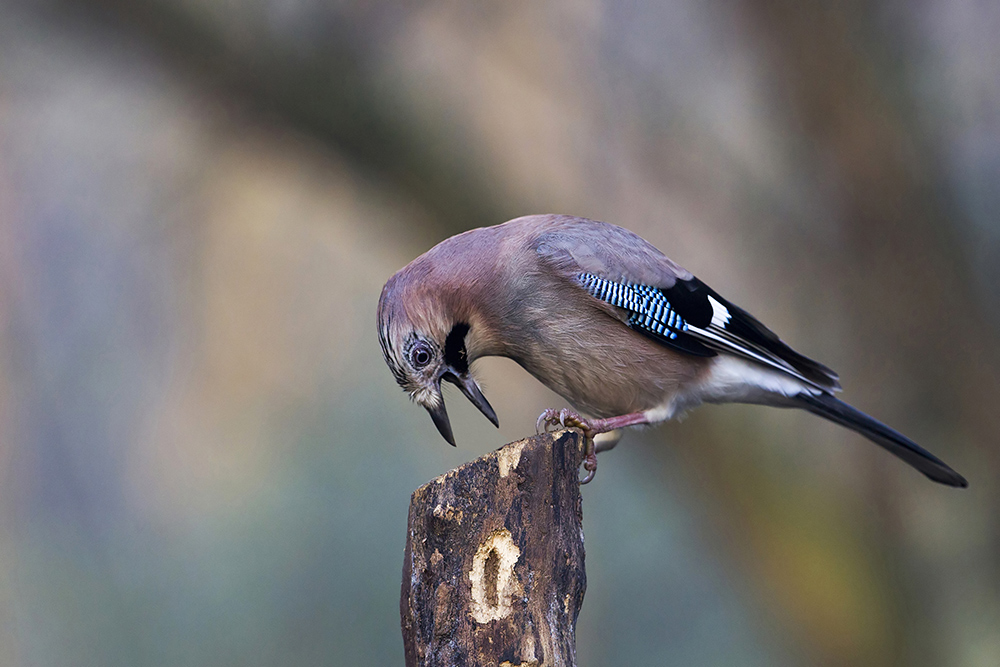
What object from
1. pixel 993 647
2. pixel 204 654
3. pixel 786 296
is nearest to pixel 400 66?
pixel 786 296

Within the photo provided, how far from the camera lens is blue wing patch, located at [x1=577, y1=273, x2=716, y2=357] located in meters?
3.16

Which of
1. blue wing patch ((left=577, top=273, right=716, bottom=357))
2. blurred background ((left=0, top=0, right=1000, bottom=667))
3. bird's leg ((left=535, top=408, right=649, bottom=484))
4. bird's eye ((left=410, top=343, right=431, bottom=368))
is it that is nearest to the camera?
bird's leg ((left=535, top=408, right=649, bottom=484))

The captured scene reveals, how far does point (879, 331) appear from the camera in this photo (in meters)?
5.34

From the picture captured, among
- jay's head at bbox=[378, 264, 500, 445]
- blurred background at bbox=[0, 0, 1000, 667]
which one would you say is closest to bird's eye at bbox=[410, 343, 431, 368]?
jay's head at bbox=[378, 264, 500, 445]

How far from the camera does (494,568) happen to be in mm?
2168

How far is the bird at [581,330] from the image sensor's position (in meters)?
3.04

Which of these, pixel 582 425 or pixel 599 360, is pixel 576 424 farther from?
pixel 599 360

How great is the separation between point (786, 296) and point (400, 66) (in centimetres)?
279

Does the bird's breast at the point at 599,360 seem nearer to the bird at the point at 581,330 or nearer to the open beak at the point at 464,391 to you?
the bird at the point at 581,330

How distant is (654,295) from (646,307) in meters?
0.07

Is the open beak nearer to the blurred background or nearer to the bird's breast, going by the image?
the bird's breast

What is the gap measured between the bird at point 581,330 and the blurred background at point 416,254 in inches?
76.5

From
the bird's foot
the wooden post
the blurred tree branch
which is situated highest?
the blurred tree branch

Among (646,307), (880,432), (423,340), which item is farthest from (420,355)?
(880,432)
